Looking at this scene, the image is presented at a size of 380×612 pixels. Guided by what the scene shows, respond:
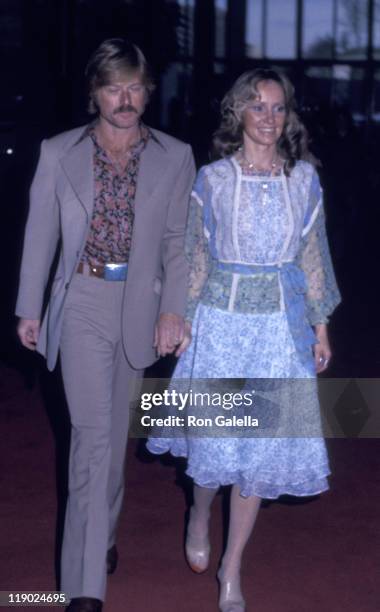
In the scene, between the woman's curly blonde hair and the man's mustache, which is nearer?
the man's mustache

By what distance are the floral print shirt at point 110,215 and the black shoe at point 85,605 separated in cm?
107

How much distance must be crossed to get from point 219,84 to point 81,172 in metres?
28.1

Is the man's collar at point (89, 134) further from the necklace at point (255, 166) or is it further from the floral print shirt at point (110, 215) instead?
the necklace at point (255, 166)

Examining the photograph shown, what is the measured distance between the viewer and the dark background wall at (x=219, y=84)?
11.5m

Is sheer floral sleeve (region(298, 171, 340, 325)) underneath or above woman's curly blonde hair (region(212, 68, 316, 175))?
underneath

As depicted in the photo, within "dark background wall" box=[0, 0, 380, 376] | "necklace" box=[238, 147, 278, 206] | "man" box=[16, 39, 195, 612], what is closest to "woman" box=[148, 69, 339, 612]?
"necklace" box=[238, 147, 278, 206]

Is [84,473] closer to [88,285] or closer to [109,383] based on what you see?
[109,383]

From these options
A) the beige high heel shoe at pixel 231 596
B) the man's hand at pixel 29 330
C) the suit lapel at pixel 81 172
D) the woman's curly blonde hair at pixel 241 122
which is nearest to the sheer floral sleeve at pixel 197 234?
the woman's curly blonde hair at pixel 241 122

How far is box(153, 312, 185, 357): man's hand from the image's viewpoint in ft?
13.4

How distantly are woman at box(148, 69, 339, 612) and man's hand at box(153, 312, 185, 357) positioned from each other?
0.08 meters

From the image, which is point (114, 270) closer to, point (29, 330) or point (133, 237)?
point (133, 237)

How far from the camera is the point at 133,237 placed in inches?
156

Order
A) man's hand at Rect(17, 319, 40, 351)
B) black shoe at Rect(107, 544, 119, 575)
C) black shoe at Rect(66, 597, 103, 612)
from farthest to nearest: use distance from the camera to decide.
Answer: black shoe at Rect(107, 544, 119, 575), man's hand at Rect(17, 319, 40, 351), black shoe at Rect(66, 597, 103, 612)

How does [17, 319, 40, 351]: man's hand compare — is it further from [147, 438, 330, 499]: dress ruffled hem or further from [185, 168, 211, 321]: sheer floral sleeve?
[147, 438, 330, 499]: dress ruffled hem
